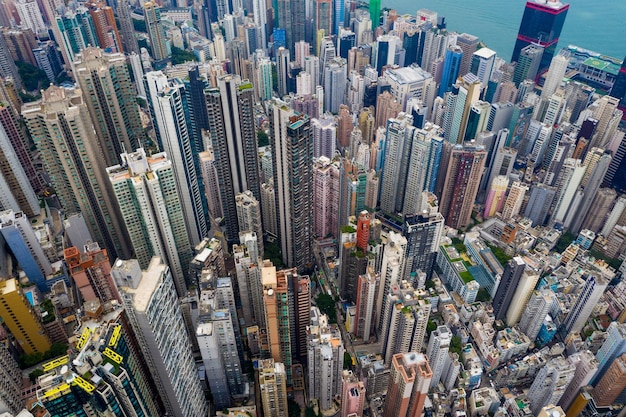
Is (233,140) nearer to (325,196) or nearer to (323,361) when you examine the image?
(325,196)

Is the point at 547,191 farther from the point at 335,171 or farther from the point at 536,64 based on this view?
the point at 536,64

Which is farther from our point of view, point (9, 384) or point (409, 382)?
point (9, 384)

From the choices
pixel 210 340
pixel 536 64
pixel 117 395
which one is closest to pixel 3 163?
pixel 210 340

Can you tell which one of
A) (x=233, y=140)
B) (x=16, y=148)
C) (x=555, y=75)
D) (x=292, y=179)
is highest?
(x=233, y=140)

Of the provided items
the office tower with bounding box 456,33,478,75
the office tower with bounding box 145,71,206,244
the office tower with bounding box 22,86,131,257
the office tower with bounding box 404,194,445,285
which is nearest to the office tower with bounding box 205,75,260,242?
the office tower with bounding box 145,71,206,244

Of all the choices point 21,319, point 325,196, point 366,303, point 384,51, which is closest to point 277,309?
point 366,303

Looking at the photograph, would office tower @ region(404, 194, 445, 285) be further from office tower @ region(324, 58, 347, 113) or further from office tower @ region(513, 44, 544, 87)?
office tower @ region(513, 44, 544, 87)

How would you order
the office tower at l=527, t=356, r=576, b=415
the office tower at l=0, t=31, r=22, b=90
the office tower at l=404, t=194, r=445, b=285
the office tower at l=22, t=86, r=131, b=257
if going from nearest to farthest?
the office tower at l=527, t=356, r=576, b=415 → the office tower at l=22, t=86, r=131, b=257 → the office tower at l=404, t=194, r=445, b=285 → the office tower at l=0, t=31, r=22, b=90
